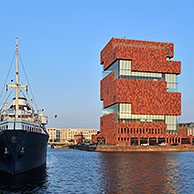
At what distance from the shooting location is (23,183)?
4012 centimetres

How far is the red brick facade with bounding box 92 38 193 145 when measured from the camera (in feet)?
571

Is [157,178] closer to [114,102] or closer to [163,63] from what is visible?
[114,102]

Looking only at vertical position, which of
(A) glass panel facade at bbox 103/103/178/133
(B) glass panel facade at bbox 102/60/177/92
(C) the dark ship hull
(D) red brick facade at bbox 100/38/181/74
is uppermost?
(D) red brick facade at bbox 100/38/181/74

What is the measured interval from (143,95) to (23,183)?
142471mm

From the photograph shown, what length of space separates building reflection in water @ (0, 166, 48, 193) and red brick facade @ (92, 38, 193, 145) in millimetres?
127645

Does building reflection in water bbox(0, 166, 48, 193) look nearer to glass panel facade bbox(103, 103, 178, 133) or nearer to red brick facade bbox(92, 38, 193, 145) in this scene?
red brick facade bbox(92, 38, 193, 145)

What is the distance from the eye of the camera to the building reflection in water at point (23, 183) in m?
36.8

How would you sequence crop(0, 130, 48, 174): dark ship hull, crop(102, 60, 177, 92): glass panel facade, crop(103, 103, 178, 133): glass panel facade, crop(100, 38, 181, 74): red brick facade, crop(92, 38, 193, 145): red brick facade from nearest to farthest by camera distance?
crop(0, 130, 48, 174): dark ship hull
crop(92, 38, 193, 145): red brick facade
crop(103, 103, 178, 133): glass panel facade
crop(102, 60, 177, 92): glass panel facade
crop(100, 38, 181, 74): red brick facade

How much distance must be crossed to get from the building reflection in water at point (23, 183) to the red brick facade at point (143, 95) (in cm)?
12764

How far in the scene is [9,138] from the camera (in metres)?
43.4

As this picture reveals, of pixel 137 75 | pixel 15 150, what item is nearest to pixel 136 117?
pixel 137 75

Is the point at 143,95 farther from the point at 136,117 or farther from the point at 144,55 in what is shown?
the point at 144,55

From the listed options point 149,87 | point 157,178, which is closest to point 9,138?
point 157,178

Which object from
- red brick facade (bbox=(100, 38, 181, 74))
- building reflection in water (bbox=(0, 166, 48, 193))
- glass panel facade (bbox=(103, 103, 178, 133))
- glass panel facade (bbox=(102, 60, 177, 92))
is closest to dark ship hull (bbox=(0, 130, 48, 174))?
building reflection in water (bbox=(0, 166, 48, 193))
